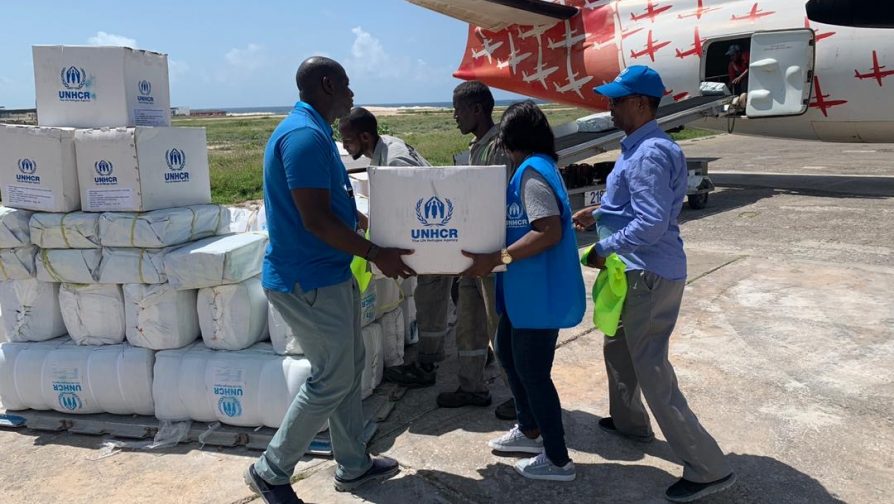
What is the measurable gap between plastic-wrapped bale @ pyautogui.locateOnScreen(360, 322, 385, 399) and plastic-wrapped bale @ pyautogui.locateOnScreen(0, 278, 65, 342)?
6.47ft

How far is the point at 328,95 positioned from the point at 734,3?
1123 cm

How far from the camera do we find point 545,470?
3.38 m

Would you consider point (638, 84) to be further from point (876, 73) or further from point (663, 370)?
point (876, 73)

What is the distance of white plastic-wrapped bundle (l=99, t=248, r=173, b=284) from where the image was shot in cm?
396

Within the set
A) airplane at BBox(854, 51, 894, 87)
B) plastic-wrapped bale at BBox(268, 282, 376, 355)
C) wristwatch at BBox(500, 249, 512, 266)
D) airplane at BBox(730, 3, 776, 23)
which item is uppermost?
airplane at BBox(730, 3, 776, 23)

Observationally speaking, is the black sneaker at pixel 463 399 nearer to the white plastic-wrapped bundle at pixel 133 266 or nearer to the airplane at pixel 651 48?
the white plastic-wrapped bundle at pixel 133 266

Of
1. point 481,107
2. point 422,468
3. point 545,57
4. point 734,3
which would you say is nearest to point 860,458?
point 422,468

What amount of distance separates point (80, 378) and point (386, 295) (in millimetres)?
1939

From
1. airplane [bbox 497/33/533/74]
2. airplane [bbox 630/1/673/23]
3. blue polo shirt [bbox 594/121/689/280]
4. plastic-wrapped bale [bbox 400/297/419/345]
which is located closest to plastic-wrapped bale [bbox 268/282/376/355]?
plastic-wrapped bale [bbox 400/297/419/345]

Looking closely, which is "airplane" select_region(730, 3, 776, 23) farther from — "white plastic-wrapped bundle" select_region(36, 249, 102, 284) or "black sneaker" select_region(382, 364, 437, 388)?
"white plastic-wrapped bundle" select_region(36, 249, 102, 284)

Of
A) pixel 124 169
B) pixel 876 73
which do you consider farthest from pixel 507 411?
pixel 876 73

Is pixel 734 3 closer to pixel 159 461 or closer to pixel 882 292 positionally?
pixel 882 292

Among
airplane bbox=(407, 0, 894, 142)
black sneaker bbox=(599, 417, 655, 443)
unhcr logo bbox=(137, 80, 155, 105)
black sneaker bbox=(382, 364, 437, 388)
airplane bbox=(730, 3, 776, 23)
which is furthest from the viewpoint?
airplane bbox=(730, 3, 776, 23)

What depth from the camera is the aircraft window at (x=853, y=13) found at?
34.3 ft
